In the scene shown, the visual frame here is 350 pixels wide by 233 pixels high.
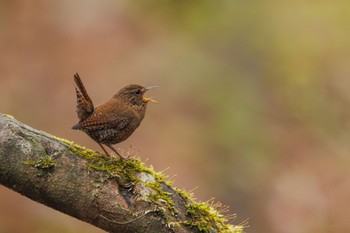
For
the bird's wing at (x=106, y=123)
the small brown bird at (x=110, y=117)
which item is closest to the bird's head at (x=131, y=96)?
the small brown bird at (x=110, y=117)

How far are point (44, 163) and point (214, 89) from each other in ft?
31.2

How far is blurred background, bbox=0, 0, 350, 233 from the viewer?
35.4ft

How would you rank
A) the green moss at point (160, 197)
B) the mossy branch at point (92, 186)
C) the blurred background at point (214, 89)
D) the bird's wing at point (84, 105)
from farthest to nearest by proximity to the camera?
1. the blurred background at point (214, 89)
2. the bird's wing at point (84, 105)
3. the green moss at point (160, 197)
4. the mossy branch at point (92, 186)

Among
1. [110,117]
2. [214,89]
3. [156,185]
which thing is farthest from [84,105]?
[214,89]

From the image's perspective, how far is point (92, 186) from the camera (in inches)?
135

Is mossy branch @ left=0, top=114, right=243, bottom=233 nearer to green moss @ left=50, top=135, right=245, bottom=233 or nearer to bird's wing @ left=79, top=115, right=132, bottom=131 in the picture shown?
green moss @ left=50, top=135, right=245, bottom=233

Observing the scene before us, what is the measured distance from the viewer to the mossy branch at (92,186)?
10.8 feet

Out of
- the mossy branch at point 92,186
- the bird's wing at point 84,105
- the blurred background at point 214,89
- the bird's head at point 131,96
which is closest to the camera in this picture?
the mossy branch at point 92,186

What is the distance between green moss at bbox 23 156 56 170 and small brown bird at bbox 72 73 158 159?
0.97 meters

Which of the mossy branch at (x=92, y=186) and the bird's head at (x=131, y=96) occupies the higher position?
the bird's head at (x=131, y=96)

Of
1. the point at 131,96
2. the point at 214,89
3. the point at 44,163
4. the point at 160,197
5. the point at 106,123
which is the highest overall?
the point at 214,89

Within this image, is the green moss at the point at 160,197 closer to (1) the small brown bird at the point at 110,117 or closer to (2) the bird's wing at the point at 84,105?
(1) the small brown bird at the point at 110,117

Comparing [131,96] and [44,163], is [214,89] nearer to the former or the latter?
[131,96]

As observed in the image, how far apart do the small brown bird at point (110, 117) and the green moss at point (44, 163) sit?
974mm
